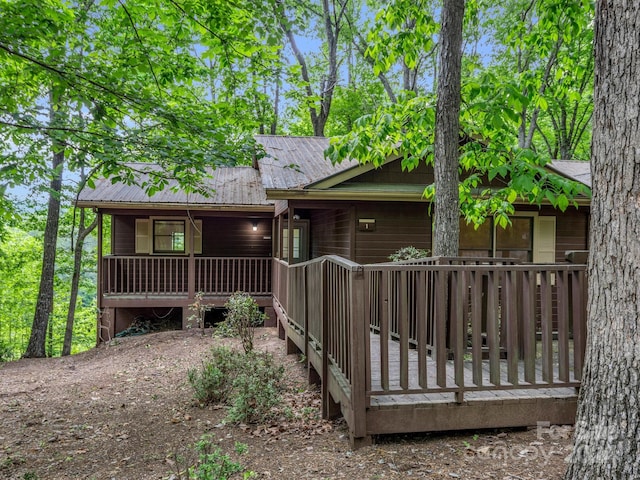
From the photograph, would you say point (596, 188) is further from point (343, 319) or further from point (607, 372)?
point (343, 319)

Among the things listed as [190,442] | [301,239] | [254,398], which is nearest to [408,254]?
[254,398]

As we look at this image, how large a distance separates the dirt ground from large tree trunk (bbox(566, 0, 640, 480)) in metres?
0.74

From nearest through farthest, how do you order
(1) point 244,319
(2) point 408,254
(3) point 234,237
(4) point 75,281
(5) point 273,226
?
(1) point 244,319
(2) point 408,254
(5) point 273,226
(3) point 234,237
(4) point 75,281

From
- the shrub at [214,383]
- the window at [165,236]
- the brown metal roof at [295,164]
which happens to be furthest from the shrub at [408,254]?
the window at [165,236]

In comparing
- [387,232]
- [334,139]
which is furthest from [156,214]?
[334,139]

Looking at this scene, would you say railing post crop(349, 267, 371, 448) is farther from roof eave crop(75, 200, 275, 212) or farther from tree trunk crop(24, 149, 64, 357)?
tree trunk crop(24, 149, 64, 357)

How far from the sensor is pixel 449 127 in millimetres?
5031

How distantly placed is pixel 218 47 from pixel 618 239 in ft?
16.6

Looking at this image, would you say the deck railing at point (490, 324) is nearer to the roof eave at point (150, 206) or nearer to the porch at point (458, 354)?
the porch at point (458, 354)

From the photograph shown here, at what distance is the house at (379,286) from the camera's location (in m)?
3.24

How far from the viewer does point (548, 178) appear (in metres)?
4.80

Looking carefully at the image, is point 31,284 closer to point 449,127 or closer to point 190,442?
point 190,442

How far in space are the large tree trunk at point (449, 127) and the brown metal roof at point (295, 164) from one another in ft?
5.89

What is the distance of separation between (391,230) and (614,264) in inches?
253
